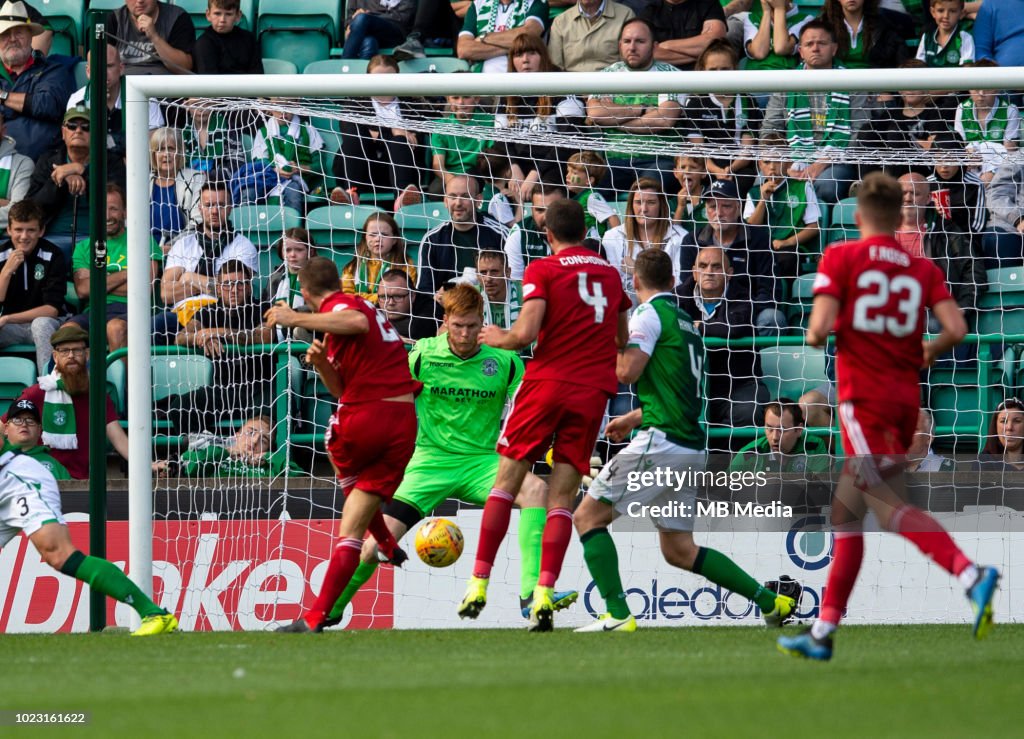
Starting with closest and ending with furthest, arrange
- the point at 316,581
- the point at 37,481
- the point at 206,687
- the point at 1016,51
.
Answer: the point at 206,687 → the point at 37,481 → the point at 316,581 → the point at 1016,51

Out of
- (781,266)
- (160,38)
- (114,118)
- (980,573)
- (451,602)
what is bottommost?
(451,602)

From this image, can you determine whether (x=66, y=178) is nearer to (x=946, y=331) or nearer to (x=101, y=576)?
(x=101, y=576)

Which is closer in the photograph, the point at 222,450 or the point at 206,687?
the point at 206,687

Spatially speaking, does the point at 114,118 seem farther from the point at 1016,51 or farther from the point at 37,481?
the point at 1016,51

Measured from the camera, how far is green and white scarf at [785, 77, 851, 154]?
10391 millimetres

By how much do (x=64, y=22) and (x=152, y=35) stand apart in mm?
1586

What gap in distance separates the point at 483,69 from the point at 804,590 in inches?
231

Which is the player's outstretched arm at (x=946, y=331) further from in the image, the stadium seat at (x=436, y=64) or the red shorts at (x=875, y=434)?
the stadium seat at (x=436, y=64)

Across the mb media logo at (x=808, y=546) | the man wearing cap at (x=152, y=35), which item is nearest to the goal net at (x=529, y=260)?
the mb media logo at (x=808, y=546)

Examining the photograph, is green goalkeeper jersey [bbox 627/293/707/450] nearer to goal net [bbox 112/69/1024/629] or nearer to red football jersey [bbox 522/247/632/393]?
red football jersey [bbox 522/247/632/393]

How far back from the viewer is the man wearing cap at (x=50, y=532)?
24.9 ft

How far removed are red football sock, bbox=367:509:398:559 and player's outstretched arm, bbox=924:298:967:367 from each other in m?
3.38

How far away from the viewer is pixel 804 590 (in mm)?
9156

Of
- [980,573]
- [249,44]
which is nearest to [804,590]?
[980,573]
